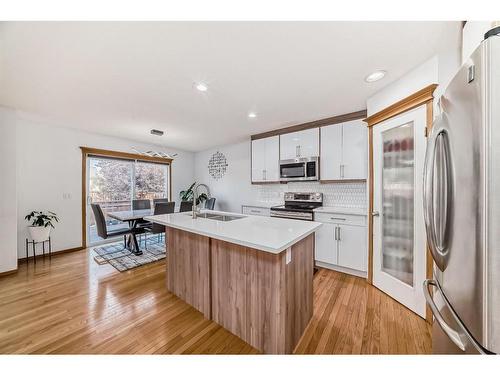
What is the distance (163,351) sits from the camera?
4.62 ft

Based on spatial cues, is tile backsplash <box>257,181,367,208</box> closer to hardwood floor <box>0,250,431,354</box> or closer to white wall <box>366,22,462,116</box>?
hardwood floor <box>0,250,431,354</box>

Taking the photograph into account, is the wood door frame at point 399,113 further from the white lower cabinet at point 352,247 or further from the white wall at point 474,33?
the white wall at point 474,33

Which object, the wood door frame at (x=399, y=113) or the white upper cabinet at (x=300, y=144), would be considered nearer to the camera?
the wood door frame at (x=399, y=113)

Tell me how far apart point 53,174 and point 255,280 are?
421 centimetres

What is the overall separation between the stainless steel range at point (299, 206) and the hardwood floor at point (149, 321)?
990mm

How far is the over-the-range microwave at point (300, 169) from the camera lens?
10.4 ft

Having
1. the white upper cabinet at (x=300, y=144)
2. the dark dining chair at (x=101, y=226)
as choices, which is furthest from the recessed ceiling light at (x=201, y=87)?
the dark dining chair at (x=101, y=226)

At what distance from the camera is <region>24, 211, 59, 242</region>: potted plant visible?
9.90 ft

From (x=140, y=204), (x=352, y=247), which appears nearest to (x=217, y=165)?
(x=140, y=204)

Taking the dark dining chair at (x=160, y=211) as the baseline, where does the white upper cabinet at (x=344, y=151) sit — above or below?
above

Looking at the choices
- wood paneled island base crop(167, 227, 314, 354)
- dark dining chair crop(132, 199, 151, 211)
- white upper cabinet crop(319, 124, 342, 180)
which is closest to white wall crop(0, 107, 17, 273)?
dark dining chair crop(132, 199, 151, 211)

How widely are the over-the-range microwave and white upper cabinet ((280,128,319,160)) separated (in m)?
0.11

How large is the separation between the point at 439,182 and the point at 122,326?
98.7 inches

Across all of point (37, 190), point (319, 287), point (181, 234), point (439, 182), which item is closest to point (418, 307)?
point (319, 287)
